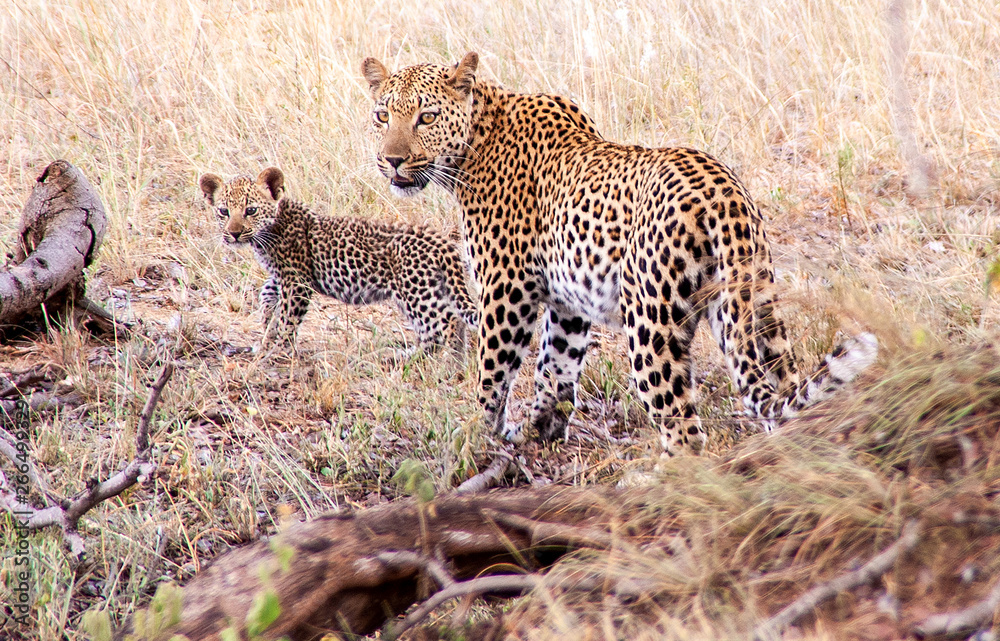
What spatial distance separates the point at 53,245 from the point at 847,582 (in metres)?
4.60

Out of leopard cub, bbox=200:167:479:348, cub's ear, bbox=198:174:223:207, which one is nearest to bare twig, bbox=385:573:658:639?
leopard cub, bbox=200:167:479:348

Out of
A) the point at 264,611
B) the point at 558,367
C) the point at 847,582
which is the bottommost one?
the point at 558,367

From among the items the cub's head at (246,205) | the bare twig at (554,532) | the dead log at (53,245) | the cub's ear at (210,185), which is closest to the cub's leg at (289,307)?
the cub's head at (246,205)

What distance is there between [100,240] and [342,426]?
1820mm

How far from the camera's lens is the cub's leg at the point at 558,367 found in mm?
5523

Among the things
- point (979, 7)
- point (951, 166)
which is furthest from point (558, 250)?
point (979, 7)

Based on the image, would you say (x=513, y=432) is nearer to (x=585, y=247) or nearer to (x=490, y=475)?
(x=490, y=475)

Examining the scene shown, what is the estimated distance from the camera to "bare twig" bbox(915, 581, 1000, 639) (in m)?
2.22

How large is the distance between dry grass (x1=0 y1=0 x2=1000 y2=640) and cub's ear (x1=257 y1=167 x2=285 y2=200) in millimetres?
749

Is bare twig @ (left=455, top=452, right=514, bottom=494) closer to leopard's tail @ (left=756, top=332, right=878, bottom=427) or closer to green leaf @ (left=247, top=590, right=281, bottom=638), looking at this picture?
leopard's tail @ (left=756, top=332, right=878, bottom=427)

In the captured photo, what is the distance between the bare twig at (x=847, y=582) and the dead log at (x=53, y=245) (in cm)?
445

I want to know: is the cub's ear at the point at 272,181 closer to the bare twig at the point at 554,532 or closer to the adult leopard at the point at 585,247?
the adult leopard at the point at 585,247

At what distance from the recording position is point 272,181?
7.04 m

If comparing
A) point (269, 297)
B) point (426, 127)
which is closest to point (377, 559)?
point (426, 127)
